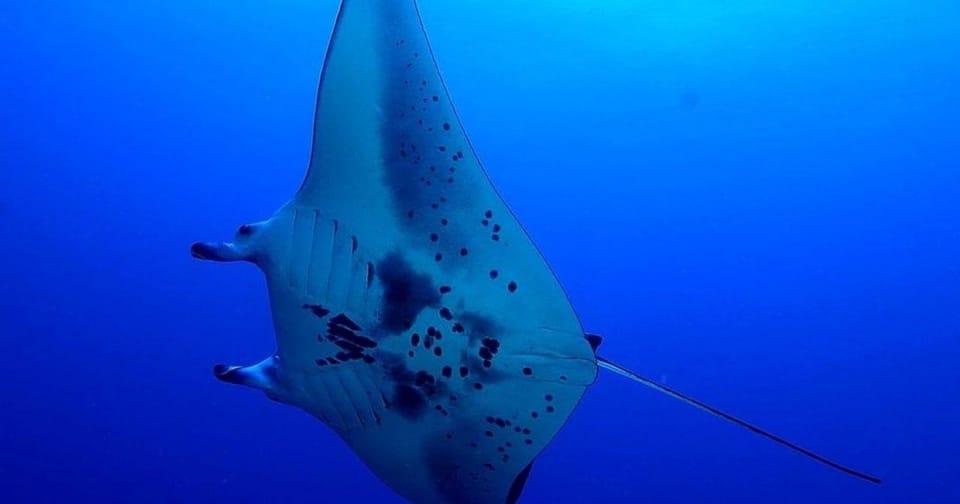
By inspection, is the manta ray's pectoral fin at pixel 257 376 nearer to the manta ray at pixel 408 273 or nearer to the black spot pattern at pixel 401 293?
the manta ray at pixel 408 273

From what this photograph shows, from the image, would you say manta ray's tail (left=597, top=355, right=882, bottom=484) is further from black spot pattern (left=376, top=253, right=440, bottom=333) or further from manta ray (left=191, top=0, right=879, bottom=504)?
black spot pattern (left=376, top=253, right=440, bottom=333)

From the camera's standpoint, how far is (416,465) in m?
2.03

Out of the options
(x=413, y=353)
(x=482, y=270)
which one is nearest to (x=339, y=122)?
(x=482, y=270)

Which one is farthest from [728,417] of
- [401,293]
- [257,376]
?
[257,376]

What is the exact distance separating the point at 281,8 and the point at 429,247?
9691mm

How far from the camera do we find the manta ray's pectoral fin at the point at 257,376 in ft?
6.26

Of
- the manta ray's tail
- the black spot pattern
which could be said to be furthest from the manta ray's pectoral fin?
the manta ray's tail

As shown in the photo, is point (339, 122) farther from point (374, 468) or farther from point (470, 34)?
point (470, 34)

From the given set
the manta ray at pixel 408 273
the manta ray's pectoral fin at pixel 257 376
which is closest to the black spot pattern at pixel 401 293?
the manta ray at pixel 408 273

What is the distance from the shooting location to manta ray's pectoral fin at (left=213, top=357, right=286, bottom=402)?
1.91 m

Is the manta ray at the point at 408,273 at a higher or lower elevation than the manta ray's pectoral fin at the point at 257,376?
higher

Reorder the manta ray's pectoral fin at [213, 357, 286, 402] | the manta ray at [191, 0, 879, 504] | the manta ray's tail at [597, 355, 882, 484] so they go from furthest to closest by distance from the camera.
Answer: the manta ray's pectoral fin at [213, 357, 286, 402] → the manta ray at [191, 0, 879, 504] → the manta ray's tail at [597, 355, 882, 484]

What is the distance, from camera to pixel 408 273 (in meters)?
1.80

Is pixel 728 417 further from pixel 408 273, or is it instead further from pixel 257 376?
pixel 257 376
